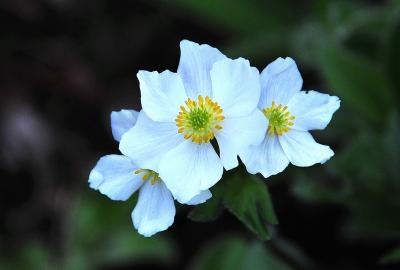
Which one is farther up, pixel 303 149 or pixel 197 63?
pixel 197 63

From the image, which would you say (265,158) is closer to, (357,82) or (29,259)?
(357,82)

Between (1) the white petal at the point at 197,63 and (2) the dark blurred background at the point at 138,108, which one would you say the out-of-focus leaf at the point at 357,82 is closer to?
(2) the dark blurred background at the point at 138,108

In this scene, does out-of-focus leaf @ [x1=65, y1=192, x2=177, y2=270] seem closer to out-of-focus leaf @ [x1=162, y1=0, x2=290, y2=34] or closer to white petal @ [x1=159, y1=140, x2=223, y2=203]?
out-of-focus leaf @ [x1=162, y1=0, x2=290, y2=34]

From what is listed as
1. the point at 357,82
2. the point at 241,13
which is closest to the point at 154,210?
the point at 357,82

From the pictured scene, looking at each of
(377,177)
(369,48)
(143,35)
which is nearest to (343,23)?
(369,48)

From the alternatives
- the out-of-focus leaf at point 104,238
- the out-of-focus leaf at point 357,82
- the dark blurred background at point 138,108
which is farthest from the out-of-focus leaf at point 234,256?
the out-of-focus leaf at point 357,82

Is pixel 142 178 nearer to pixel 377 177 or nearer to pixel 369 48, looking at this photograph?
pixel 377 177
